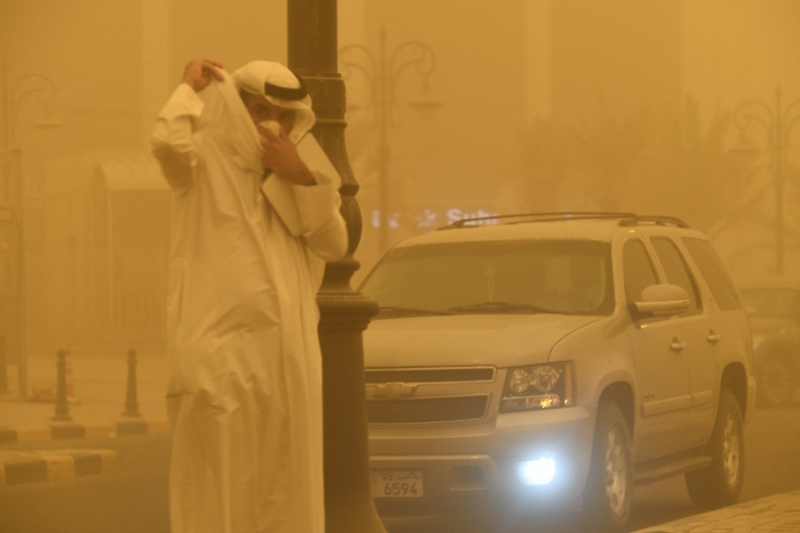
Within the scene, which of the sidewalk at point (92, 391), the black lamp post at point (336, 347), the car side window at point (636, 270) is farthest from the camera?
the sidewalk at point (92, 391)

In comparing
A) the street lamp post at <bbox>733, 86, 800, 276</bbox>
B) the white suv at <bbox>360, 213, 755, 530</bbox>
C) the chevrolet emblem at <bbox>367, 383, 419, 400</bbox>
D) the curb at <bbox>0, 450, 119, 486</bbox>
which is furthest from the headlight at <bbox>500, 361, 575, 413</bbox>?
the street lamp post at <bbox>733, 86, 800, 276</bbox>

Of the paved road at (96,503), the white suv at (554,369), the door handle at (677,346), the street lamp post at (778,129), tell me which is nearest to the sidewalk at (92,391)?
the paved road at (96,503)

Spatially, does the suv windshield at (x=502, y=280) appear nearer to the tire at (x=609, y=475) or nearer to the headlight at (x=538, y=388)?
the tire at (x=609, y=475)

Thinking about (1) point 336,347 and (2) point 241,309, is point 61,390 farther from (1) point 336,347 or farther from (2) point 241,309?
(2) point 241,309

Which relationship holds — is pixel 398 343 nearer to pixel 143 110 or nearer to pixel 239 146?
pixel 239 146

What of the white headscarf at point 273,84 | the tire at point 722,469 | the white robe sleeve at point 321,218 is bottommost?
the tire at point 722,469

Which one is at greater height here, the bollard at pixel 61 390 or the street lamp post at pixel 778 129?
the street lamp post at pixel 778 129

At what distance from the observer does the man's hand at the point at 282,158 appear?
4137 mm

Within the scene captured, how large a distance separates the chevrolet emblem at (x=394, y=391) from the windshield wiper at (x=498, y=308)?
105 centimetres

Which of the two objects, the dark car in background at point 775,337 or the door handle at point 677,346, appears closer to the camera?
the door handle at point 677,346

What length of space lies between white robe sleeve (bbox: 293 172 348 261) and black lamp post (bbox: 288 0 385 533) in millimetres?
1047

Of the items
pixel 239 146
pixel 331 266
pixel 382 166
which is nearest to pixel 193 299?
pixel 239 146

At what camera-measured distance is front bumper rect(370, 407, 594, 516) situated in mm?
6570

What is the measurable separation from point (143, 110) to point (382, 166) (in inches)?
384
